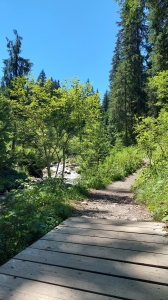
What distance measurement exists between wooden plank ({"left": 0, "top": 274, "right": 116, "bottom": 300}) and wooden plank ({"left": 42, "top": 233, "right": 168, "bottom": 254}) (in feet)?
2.52

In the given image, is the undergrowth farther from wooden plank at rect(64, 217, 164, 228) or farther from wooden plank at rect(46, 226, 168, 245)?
wooden plank at rect(46, 226, 168, 245)

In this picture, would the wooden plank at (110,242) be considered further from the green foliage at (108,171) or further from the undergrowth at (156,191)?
the green foliage at (108,171)

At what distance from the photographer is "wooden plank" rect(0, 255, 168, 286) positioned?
65.7 inches

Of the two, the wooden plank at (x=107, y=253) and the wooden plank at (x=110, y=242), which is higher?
the wooden plank at (x=110, y=242)

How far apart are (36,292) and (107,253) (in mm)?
760

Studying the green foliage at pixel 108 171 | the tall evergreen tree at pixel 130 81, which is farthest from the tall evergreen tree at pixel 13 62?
the green foliage at pixel 108 171

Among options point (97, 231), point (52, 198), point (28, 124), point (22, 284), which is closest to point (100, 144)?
point (28, 124)

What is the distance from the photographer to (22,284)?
64.9 inches

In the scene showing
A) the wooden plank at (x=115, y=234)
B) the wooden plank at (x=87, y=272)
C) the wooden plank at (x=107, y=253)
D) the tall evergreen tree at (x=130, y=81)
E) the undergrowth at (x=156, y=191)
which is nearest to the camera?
the wooden plank at (x=87, y=272)

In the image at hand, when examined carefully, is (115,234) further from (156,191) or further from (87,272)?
(156,191)

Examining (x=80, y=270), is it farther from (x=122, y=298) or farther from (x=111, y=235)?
(x=111, y=235)

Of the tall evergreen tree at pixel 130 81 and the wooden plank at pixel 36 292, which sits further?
the tall evergreen tree at pixel 130 81

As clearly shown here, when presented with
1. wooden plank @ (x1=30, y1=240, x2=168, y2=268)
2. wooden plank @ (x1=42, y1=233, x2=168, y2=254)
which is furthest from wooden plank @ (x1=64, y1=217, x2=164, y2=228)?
wooden plank @ (x1=30, y1=240, x2=168, y2=268)

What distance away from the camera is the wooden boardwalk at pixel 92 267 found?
1534mm
